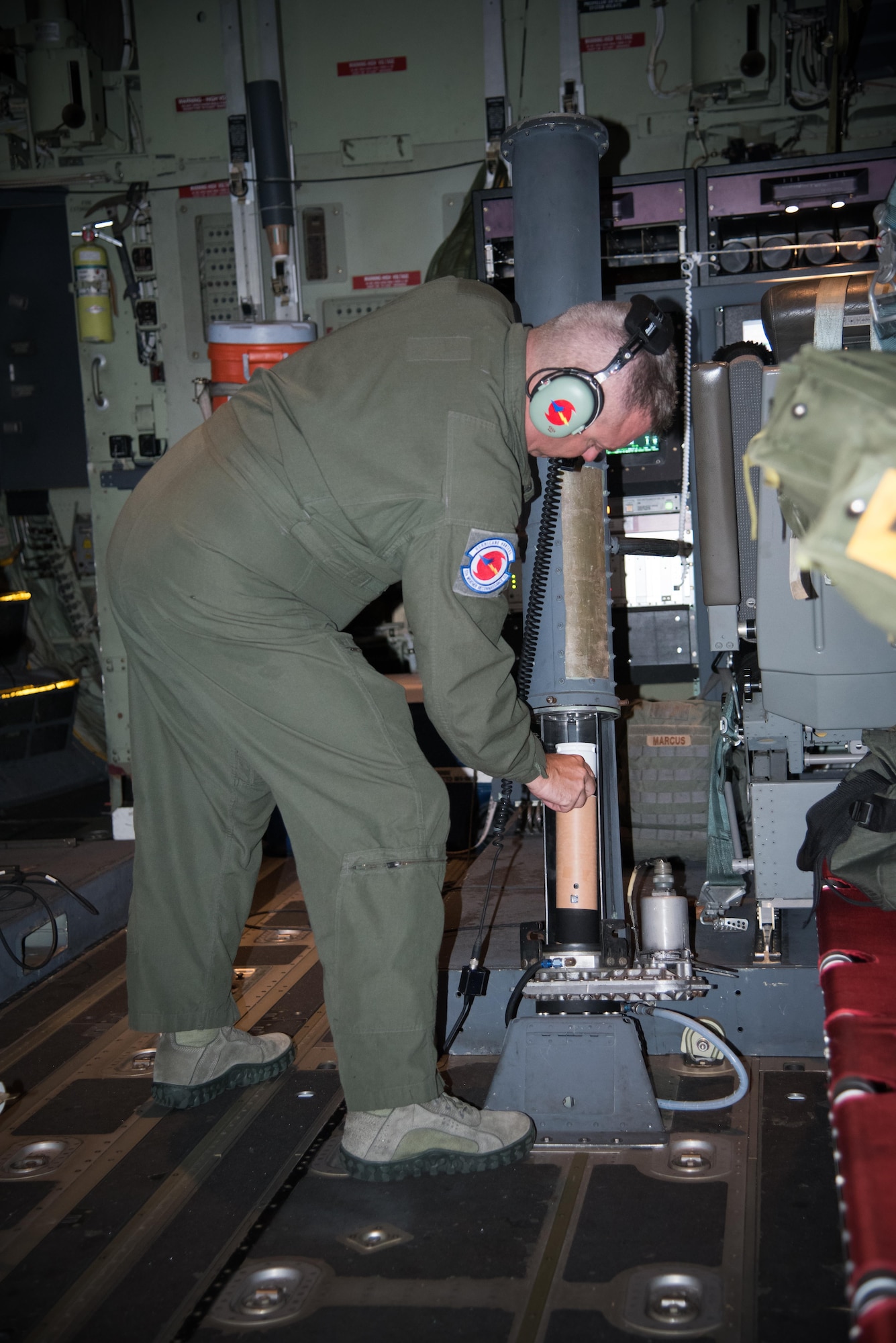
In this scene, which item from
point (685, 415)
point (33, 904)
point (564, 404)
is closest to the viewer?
point (564, 404)

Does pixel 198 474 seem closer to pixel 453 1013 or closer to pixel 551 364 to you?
pixel 551 364

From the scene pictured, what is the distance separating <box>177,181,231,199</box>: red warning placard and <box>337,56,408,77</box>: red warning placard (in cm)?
81

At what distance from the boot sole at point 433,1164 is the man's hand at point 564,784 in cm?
66

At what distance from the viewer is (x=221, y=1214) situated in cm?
199

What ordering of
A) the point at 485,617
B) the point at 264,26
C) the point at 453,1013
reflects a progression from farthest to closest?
the point at 264,26, the point at 453,1013, the point at 485,617

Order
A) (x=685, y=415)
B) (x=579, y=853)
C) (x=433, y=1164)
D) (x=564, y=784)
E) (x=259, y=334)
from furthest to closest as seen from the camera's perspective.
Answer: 1. (x=259, y=334)
2. (x=685, y=415)
3. (x=579, y=853)
4. (x=564, y=784)
5. (x=433, y=1164)

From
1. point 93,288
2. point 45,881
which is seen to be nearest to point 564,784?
point 45,881

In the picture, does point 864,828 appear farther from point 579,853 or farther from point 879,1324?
point 879,1324

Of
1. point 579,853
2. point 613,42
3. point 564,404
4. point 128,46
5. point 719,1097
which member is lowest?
point 719,1097

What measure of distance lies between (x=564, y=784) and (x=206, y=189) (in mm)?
4621

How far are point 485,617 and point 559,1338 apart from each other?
1.12 m

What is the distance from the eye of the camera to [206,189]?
5.64 meters

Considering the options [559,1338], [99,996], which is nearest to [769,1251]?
[559,1338]

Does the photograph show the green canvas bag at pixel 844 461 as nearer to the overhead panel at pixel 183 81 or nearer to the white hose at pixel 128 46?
the overhead panel at pixel 183 81
